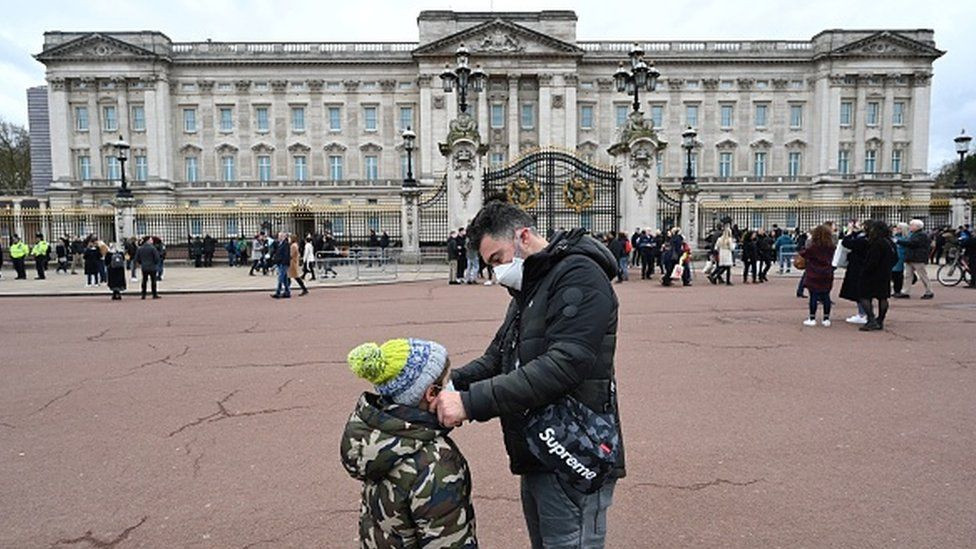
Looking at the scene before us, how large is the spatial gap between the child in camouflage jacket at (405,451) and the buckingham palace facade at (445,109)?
55.4m

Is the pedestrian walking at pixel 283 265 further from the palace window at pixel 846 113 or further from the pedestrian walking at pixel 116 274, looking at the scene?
the palace window at pixel 846 113

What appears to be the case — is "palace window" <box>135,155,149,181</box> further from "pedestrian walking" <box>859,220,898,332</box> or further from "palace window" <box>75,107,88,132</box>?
"pedestrian walking" <box>859,220,898,332</box>

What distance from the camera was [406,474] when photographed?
7.37ft

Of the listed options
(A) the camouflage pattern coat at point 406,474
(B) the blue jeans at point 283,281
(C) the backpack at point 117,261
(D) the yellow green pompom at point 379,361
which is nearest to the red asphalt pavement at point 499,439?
(A) the camouflage pattern coat at point 406,474

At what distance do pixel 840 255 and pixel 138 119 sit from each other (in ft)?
206

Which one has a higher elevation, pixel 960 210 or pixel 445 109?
pixel 445 109

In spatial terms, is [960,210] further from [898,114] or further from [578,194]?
[898,114]

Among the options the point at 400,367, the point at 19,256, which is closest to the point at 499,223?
the point at 400,367

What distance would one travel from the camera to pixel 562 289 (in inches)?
90.8

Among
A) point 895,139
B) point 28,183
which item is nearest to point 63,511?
point 895,139

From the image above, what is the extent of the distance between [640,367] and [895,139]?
6615cm

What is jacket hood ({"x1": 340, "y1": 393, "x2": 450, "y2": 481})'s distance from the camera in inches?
87.8

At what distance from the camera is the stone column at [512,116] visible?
191 ft

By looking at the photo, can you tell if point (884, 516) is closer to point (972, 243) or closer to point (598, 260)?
point (598, 260)
